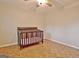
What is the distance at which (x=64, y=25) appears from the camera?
14.7 ft

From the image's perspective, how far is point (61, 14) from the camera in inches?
181

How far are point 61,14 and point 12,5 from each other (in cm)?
216

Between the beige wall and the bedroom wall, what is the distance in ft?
2.84

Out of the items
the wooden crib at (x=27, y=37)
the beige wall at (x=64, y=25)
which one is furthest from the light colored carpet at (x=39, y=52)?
the beige wall at (x=64, y=25)

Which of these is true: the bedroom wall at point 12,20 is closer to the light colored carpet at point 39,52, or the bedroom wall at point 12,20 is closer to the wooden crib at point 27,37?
the wooden crib at point 27,37

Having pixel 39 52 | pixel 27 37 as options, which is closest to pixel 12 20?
pixel 27 37

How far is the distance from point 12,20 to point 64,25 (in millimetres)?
2257

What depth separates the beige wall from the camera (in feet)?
13.1

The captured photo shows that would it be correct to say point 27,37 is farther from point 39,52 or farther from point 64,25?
point 64,25

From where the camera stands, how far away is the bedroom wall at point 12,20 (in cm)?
415

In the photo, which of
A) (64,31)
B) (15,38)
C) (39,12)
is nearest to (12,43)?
(15,38)

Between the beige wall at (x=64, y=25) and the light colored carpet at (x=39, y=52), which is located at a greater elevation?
the beige wall at (x=64, y=25)

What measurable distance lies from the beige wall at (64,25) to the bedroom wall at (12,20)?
864mm

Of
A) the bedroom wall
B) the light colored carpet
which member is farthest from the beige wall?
the bedroom wall
